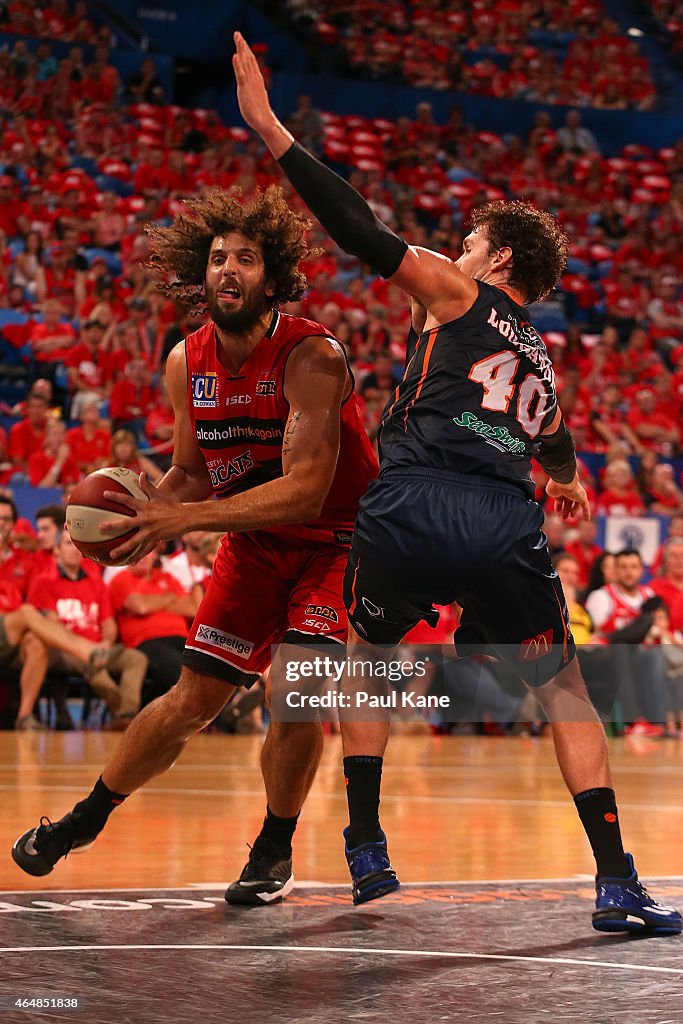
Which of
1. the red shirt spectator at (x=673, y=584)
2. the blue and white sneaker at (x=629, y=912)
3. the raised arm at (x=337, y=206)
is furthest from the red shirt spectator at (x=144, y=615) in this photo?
the raised arm at (x=337, y=206)

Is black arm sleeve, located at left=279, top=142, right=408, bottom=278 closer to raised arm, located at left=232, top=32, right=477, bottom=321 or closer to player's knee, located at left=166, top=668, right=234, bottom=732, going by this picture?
raised arm, located at left=232, top=32, right=477, bottom=321

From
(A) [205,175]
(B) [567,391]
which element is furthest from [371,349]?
(A) [205,175]

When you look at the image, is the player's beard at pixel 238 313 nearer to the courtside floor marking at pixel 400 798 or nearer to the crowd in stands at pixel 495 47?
the courtside floor marking at pixel 400 798

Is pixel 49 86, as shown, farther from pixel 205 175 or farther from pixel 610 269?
pixel 610 269

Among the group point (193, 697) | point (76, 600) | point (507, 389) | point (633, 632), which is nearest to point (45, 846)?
point (193, 697)

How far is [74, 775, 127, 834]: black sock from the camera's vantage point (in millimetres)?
4500

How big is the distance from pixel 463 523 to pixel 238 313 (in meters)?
1.11

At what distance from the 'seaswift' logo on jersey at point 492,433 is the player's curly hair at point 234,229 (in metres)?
1.02

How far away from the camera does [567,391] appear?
14.9 m

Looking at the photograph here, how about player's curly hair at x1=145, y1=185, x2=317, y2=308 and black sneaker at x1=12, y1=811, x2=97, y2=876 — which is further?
player's curly hair at x1=145, y1=185, x2=317, y2=308

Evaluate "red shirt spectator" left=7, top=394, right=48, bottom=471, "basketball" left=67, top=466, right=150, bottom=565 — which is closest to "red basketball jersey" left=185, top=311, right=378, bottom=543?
"basketball" left=67, top=466, right=150, bottom=565

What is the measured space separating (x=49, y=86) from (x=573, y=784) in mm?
15068

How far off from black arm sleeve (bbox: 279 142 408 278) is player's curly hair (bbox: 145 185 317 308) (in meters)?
0.83

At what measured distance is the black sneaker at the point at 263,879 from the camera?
441cm
